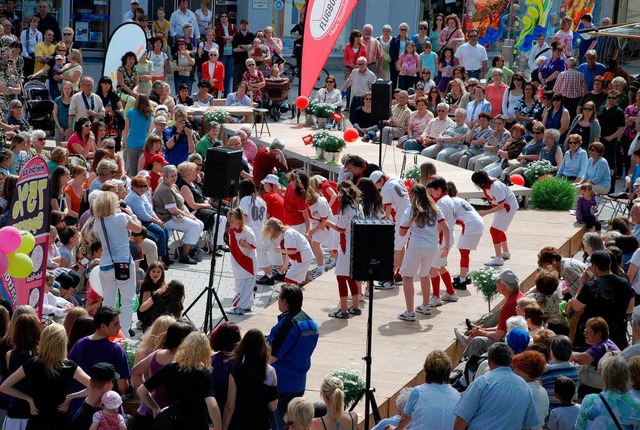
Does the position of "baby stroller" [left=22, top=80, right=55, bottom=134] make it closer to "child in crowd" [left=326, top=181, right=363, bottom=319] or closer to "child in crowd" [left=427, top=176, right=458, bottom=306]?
"child in crowd" [left=326, top=181, right=363, bottom=319]

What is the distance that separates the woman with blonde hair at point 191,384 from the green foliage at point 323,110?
44.5 feet

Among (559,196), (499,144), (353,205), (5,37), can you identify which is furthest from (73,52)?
(353,205)

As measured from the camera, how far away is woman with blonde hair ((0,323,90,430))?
28.4 feet

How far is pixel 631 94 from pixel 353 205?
8.98 m

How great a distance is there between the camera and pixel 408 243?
1237 cm

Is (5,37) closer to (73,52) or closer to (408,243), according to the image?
(73,52)

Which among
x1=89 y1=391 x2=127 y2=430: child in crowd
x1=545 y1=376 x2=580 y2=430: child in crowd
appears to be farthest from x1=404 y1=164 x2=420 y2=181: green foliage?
x1=89 y1=391 x2=127 y2=430: child in crowd

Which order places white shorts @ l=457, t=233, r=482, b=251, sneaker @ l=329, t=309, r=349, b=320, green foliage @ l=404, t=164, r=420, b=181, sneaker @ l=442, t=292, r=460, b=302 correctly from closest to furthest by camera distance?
sneaker @ l=329, t=309, r=349, b=320
sneaker @ l=442, t=292, r=460, b=302
white shorts @ l=457, t=233, r=482, b=251
green foliage @ l=404, t=164, r=420, b=181

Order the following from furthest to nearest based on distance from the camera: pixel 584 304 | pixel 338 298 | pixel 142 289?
pixel 338 298, pixel 142 289, pixel 584 304


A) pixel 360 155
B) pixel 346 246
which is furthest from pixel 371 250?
pixel 360 155

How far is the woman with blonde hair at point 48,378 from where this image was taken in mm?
8656

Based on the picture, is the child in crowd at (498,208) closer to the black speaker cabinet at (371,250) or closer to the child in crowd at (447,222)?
the child in crowd at (447,222)

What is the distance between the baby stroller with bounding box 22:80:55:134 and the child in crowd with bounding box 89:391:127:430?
43.0ft

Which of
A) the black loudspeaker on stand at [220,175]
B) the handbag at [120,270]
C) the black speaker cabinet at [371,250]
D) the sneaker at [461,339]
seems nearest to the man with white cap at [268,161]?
the black loudspeaker on stand at [220,175]
